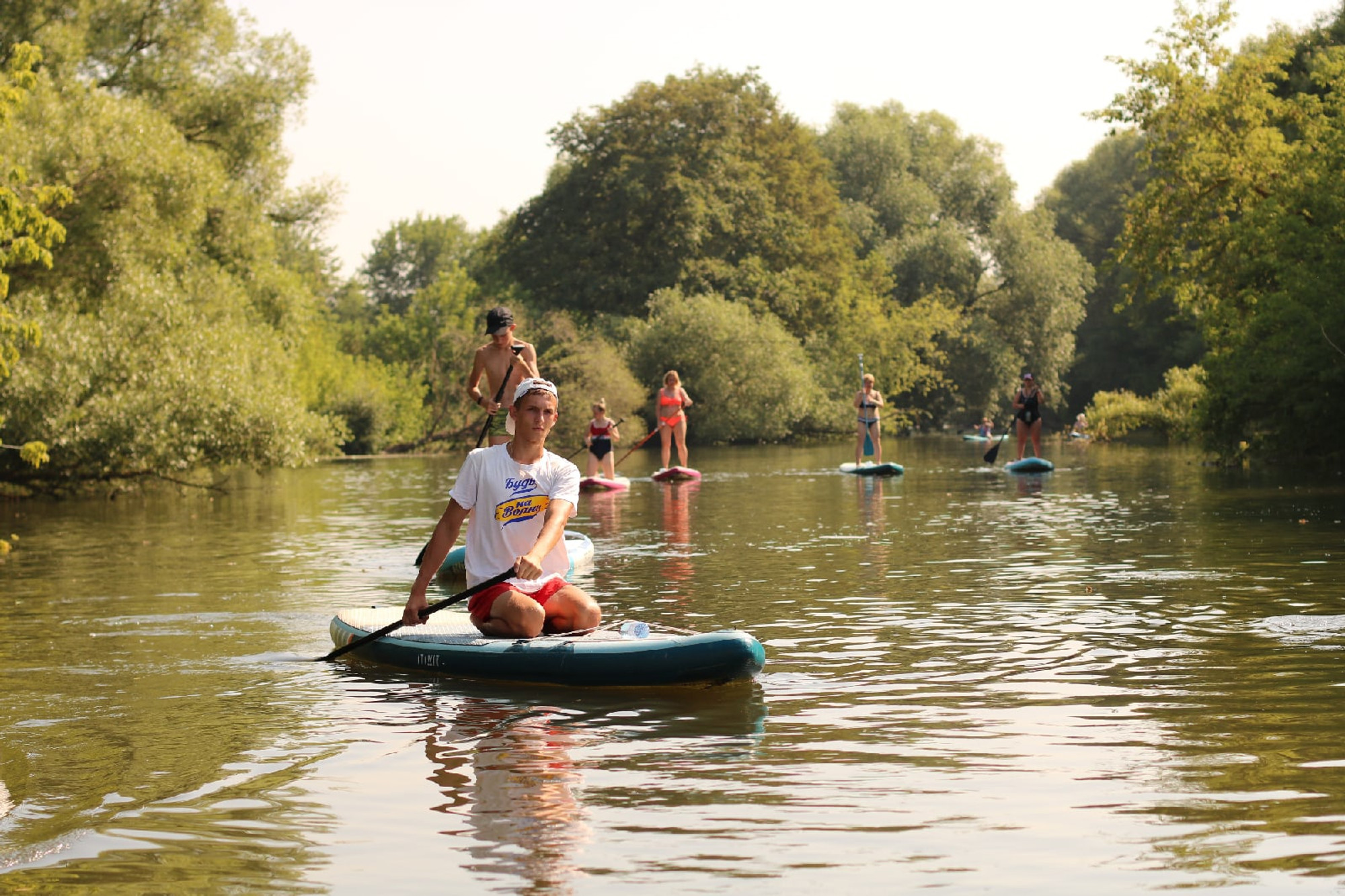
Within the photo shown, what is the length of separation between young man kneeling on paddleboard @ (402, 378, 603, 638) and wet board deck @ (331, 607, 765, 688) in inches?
6.5

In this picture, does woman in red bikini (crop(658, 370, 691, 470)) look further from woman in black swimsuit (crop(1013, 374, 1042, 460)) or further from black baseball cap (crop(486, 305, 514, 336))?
black baseball cap (crop(486, 305, 514, 336))

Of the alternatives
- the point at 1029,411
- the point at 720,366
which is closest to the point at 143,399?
the point at 1029,411

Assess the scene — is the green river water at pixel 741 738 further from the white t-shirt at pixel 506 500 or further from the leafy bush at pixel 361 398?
the leafy bush at pixel 361 398

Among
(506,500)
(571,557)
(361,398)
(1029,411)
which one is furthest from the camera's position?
(361,398)

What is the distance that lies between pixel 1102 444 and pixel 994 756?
42.4m

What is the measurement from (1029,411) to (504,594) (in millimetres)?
22111

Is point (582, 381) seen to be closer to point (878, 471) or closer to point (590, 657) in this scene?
point (878, 471)

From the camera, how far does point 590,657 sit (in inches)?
313

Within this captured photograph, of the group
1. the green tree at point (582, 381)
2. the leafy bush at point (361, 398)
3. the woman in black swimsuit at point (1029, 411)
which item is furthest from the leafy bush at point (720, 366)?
the woman in black swimsuit at point (1029, 411)

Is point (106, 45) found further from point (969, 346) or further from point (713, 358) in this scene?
point (969, 346)

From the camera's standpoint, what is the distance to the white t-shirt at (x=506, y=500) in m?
8.27

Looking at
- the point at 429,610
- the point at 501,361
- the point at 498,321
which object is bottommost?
the point at 429,610

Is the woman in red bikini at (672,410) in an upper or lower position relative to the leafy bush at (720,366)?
lower

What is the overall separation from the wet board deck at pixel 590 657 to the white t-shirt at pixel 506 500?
0.40m
